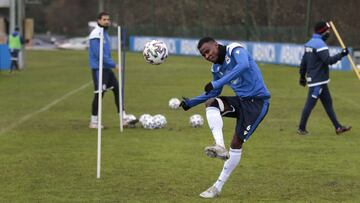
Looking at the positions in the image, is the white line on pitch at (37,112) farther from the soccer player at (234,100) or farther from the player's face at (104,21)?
the soccer player at (234,100)

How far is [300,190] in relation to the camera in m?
9.10

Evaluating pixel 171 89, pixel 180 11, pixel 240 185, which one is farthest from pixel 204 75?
pixel 180 11

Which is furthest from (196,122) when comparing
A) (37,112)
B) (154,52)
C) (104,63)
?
(154,52)

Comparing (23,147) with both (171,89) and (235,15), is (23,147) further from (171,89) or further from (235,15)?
(235,15)

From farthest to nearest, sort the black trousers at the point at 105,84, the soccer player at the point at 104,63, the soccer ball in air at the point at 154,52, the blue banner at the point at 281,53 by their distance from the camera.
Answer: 1. the blue banner at the point at 281,53
2. the black trousers at the point at 105,84
3. the soccer player at the point at 104,63
4. the soccer ball in air at the point at 154,52

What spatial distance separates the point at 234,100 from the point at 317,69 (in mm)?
5859

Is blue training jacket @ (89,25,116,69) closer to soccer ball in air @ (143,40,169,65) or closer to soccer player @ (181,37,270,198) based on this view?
soccer ball in air @ (143,40,169,65)

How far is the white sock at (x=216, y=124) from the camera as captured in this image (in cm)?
820

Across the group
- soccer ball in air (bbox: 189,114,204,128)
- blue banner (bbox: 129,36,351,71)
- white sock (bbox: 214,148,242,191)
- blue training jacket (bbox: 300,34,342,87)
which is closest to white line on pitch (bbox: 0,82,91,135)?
soccer ball in air (bbox: 189,114,204,128)

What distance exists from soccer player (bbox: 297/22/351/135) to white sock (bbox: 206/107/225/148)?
5911 mm

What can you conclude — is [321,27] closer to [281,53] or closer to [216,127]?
[216,127]

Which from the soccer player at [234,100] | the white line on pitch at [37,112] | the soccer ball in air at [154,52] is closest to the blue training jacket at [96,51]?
the white line on pitch at [37,112]

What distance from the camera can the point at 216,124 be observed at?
827 centimetres

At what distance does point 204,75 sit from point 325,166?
22925 millimetres
